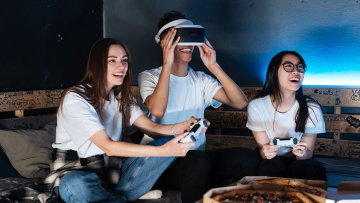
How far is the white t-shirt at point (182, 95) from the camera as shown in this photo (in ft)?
5.77

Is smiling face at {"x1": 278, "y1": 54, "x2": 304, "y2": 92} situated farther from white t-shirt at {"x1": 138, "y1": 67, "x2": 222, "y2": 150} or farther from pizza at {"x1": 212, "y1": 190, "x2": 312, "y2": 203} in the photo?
pizza at {"x1": 212, "y1": 190, "x2": 312, "y2": 203}

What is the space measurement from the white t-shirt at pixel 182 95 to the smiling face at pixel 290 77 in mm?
363

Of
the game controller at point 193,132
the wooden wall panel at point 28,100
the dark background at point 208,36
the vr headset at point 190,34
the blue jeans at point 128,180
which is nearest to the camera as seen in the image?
the game controller at point 193,132

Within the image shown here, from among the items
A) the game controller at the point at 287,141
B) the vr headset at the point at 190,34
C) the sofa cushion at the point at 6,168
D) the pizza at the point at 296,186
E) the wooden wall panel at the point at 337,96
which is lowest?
the sofa cushion at the point at 6,168

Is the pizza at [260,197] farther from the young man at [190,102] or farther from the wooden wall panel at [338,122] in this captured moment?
the wooden wall panel at [338,122]

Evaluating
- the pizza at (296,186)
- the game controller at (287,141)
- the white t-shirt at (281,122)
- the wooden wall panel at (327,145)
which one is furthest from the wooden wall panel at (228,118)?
the pizza at (296,186)

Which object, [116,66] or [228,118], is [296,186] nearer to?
[116,66]

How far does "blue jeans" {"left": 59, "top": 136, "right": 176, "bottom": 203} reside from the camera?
1.27m

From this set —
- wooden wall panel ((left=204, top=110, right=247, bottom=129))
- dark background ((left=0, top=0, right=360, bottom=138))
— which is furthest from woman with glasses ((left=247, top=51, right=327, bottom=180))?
dark background ((left=0, top=0, right=360, bottom=138))

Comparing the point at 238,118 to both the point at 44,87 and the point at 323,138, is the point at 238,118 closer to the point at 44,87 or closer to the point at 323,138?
the point at 323,138

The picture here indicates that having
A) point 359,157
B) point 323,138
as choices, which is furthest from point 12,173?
point 359,157

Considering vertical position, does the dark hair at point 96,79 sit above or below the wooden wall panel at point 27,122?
above

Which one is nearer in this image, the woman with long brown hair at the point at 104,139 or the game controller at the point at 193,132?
the game controller at the point at 193,132

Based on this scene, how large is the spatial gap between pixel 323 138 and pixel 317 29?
894 mm
